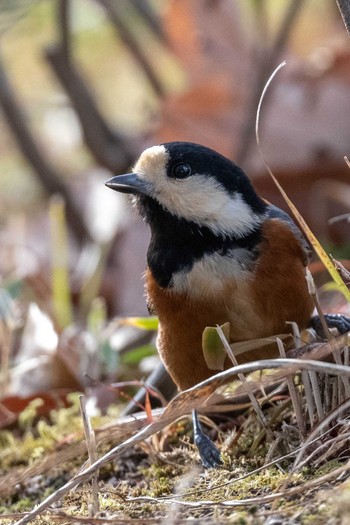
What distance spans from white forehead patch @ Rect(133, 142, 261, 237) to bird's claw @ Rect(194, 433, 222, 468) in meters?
0.57

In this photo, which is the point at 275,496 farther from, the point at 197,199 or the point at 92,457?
the point at 197,199

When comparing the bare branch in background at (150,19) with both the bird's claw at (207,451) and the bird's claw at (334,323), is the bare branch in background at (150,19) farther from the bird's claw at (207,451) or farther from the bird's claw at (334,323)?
the bird's claw at (207,451)

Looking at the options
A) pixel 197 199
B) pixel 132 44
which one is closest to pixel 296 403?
pixel 197 199

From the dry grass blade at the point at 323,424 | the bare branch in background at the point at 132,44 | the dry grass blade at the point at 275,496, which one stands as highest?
the bare branch in background at the point at 132,44

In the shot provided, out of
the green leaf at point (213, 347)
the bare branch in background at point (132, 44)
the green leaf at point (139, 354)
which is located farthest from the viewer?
the bare branch in background at point (132, 44)

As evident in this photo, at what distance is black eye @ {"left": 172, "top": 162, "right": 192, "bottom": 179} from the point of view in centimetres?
267

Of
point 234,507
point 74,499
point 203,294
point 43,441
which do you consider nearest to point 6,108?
point 43,441

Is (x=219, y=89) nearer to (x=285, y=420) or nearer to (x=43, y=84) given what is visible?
(x=43, y=84)

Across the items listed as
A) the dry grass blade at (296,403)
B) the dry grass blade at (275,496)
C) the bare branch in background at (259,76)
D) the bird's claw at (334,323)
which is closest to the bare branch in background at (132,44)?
the bare branch in background at (259,76)

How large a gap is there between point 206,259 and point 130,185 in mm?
299

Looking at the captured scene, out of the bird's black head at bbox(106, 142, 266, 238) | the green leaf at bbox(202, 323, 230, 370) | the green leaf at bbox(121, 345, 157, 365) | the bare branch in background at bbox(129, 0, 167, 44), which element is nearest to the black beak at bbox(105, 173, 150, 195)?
the bird's black head at bbox(106, 142, 266, 238)

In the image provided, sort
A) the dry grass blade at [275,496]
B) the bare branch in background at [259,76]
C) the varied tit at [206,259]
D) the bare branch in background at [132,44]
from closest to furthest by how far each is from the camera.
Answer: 1. the dry grass blade at [275,496]
2. the varied tit at [206,259]
3. the bare branch in background at [259,76]
4. the bare branch in background at [132,44]

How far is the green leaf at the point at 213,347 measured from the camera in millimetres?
2303

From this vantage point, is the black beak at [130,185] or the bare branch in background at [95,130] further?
the bare branch in background at [95,130]
